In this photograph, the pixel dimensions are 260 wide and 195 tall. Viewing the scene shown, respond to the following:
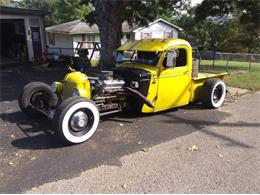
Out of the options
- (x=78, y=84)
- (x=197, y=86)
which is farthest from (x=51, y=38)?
(x=78, y=84)

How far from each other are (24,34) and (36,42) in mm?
1078

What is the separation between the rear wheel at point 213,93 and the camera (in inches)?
296

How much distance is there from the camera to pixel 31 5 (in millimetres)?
57562

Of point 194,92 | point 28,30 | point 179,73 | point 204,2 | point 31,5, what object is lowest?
point 194,92

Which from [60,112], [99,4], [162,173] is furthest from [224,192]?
[99,4]

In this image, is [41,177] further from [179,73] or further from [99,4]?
[99,4]

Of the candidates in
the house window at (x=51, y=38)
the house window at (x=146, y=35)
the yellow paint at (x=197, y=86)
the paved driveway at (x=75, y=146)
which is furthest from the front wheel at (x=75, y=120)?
the house window at (x=146, y=35)

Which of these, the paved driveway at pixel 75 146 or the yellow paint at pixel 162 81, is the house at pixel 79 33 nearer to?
the yellow paint at pixel 162 81

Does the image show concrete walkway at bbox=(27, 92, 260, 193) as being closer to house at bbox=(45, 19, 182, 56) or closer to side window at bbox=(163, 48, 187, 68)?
side window at bbox=(163, 48, 187, 68)

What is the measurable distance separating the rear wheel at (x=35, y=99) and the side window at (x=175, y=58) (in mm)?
2691

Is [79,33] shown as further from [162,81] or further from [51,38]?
[162,81]

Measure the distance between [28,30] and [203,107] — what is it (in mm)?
13592

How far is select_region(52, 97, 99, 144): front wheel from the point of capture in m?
5.00

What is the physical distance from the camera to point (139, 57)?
23.3ft
